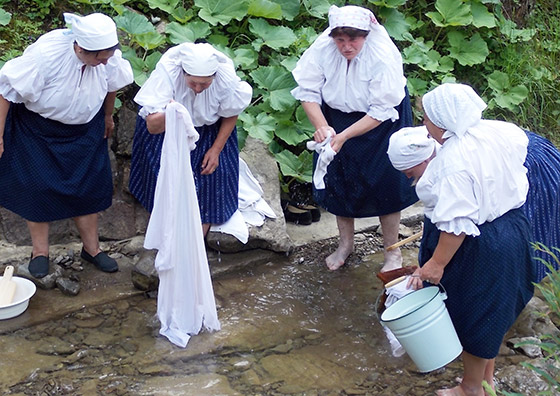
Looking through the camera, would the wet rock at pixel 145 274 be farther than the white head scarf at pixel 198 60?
Yes

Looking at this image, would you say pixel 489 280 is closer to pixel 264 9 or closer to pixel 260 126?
pixel 260 126

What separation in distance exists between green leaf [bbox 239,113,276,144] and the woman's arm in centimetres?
90

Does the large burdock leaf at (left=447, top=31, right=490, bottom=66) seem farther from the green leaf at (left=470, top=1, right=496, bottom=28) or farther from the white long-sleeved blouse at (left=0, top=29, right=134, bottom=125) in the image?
the white long-sleeved blouse at (left=0, top=29, right=134, bottom=125)

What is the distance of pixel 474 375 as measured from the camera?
11.8 feet

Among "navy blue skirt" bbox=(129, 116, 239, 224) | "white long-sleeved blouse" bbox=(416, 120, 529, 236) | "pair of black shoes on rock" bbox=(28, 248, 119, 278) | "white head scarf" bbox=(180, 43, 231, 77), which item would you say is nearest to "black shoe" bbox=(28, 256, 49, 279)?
"pair of black shoes on rock" bbox=(28, 248, 119, 278)

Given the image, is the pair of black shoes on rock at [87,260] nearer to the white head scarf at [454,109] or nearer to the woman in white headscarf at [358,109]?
the woman in white headscarf at [358,109]

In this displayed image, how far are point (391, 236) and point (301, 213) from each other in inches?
34.6

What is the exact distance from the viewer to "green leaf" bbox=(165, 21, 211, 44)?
568 centimetres

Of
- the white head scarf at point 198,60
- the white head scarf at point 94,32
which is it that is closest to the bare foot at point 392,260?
the white head scarf at point 198,60

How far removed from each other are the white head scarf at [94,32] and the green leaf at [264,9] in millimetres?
2158

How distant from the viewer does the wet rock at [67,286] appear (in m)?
4.56

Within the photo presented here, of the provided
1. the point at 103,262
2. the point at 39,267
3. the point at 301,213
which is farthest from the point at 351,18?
the point at 39,267

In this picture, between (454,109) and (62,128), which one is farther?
(62,128)

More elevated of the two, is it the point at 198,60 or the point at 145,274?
the point at 198,60
